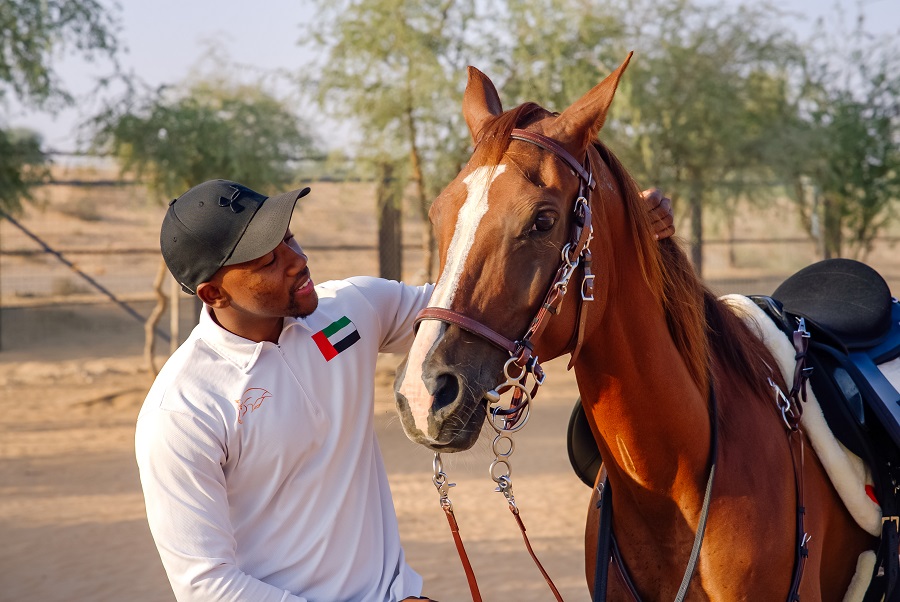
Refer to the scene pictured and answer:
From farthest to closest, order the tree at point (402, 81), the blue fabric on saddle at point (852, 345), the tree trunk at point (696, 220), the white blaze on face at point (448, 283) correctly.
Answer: the tree trunk at point (696, 220) < the tree at point (402, 81) < the blue fabric on saddle at point (852, 345) < the white blaze on face at point (448, 283)

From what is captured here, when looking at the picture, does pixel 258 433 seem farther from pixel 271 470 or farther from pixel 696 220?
pixel 696 220

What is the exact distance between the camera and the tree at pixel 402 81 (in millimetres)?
8719

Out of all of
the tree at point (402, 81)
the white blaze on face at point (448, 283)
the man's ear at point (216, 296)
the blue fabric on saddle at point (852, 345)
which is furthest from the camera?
the tree at point (402, 81)

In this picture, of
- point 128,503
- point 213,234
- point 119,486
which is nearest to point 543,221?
point 213,234

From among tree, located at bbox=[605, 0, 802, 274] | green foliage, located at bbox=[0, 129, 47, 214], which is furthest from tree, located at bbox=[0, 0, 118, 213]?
tree, located at bbox=[605, 0, 802, 274]

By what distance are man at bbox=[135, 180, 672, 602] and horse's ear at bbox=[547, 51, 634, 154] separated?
37cm

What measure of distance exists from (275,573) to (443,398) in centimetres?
69

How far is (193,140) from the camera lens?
8859mm

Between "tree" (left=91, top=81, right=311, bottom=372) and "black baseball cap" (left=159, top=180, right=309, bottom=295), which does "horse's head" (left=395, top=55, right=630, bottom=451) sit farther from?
"tree" (left=91, top=81, right=311, bottom=372)

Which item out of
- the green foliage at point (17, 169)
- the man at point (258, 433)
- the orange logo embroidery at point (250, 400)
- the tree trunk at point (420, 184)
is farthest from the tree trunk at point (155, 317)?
the orange logo embroidery at point (250, 400)

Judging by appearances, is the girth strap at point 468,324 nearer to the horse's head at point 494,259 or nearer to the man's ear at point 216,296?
the horse's head at point 494,259

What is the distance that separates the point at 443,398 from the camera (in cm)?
158

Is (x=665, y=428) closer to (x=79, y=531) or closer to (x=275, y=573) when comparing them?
(x=275, y=573)

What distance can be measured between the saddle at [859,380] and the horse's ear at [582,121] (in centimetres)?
93
